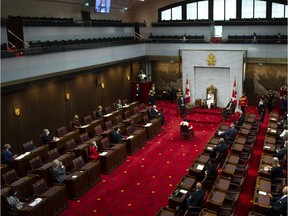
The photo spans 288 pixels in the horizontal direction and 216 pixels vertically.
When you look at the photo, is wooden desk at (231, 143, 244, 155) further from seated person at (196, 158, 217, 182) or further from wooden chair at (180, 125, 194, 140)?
wooden chair at (180, 125, 194, 140)

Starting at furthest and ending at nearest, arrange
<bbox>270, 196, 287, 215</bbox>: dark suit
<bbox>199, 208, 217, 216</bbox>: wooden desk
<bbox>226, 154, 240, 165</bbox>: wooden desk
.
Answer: <bbox>226, 154, 240, 165</bbox>: wooden desk < <bbox>270, 196, 287, 215</bbox>: dark suit < <bbox>199, 208, 217, 216</bbox>: wooden desk

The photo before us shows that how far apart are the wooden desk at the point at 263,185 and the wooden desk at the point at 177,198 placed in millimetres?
1960

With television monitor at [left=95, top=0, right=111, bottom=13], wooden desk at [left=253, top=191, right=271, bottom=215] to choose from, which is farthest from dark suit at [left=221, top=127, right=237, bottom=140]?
television monitor at [left=95, top=0, right=111, bottom=13]

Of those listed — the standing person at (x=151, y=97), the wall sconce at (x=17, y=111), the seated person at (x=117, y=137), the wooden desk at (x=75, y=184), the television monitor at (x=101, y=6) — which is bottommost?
the wooden desk at (x=75, y=184)

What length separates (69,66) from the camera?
15.2 metres

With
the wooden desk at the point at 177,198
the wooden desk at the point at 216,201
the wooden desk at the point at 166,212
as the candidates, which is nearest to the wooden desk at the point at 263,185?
the wooden desk at the point at 216,201

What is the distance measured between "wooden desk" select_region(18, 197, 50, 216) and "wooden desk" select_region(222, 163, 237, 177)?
5.10m

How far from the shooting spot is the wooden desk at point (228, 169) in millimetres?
9812

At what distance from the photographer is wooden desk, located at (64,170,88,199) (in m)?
9.79

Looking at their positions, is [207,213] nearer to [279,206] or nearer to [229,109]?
[279,206]

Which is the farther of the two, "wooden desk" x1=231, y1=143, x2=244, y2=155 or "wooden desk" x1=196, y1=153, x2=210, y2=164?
"wooden desk" x1=231, y1=143, x2=244, y2=155

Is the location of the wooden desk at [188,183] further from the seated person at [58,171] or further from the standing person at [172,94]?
the standing person at [172,94]

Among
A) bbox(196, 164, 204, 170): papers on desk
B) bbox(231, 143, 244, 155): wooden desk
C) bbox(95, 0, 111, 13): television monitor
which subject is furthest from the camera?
bbox(95, 0, 111, 13): television monitor

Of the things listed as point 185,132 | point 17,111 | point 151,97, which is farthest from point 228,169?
point 151,97
